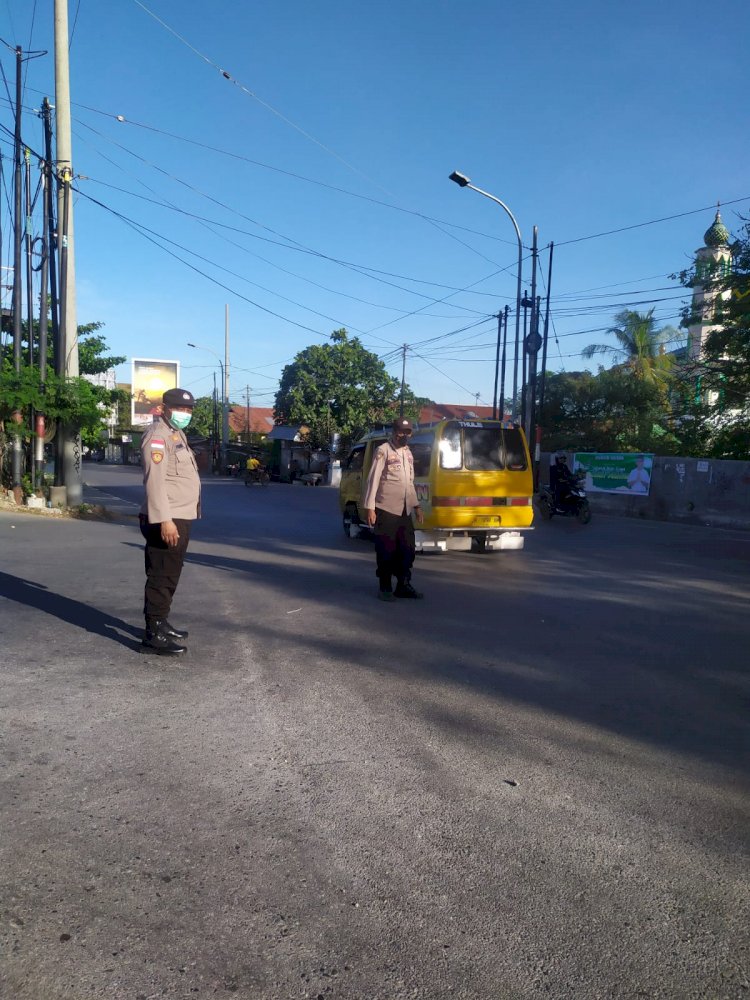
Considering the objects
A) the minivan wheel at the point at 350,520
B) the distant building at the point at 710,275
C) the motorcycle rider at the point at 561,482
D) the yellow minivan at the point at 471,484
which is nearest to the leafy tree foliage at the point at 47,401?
the minivan wheel at the point at 350,520

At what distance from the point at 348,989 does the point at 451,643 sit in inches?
157

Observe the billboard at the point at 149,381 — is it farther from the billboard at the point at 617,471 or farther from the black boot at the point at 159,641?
the black boot at the point at 159,641

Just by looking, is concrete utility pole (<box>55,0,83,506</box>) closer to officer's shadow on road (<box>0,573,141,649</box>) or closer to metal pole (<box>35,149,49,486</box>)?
metal pole (<box>35,149,49,486</box>)

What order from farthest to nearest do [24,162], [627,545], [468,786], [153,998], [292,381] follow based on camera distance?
[292,381]
[24,162]
[627,545]
[468,786]
[153,998]

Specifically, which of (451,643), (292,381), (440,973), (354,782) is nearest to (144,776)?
(354,782)

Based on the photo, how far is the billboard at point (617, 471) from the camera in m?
21.2

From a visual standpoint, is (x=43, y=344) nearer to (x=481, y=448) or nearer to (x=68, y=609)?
(x=481, y=448)

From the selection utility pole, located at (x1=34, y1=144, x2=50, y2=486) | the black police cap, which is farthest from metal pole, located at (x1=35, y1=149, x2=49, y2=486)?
the black police cap

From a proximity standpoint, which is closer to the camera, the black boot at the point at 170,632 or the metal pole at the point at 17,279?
the black boot at the point at 170,632

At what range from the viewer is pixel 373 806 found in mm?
3357

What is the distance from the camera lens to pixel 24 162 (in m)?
21.1

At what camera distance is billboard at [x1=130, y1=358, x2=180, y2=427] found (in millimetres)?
43094

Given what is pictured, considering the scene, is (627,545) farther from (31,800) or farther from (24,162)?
(24,162)

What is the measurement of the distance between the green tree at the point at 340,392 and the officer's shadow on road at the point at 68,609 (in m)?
37.4
